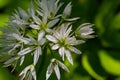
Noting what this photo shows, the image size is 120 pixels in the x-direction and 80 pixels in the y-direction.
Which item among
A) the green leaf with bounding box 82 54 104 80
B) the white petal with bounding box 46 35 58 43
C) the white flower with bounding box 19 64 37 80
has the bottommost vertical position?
the green leaf with bounding box 82 54 104 80

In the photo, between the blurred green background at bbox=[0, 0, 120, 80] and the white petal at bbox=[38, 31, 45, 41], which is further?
the blurred green background at bbox=[0, 0, 120, 80]

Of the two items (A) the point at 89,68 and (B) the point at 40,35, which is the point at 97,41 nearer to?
(A) the point at 89,68

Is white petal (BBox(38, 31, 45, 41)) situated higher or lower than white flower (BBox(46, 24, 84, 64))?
higher

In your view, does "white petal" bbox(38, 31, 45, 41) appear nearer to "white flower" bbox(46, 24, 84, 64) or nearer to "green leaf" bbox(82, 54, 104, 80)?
"white flower" bbox(46, 24, 84, 64)

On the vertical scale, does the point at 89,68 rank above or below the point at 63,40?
below

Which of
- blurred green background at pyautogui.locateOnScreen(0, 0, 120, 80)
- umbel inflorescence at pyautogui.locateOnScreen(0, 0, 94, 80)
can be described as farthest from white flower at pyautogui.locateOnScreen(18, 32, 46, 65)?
blurred green background at pyautogui.locateOnScreen(0, 0, 120, 80)

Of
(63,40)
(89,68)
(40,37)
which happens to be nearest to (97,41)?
(89,68)

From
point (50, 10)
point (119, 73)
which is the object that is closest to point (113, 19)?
point (119, 73)

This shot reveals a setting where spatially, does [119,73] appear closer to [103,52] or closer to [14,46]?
[103,52]
